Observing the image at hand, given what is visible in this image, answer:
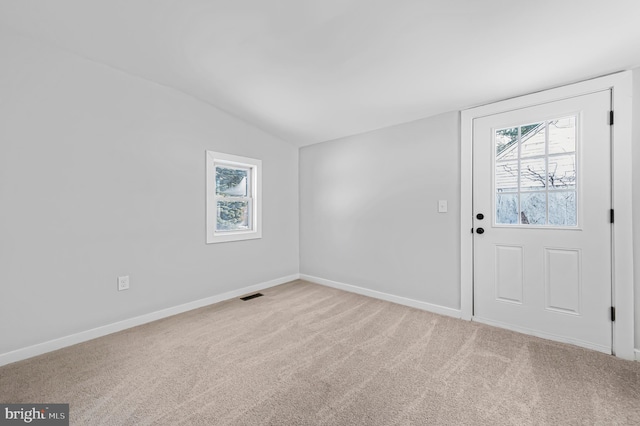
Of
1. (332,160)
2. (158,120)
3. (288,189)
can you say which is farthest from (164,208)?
(332,160)

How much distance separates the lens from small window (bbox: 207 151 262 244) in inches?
126

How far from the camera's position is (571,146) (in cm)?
217

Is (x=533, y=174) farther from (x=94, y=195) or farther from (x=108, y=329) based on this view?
(x=108, y=329)

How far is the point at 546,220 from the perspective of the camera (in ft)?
7.48

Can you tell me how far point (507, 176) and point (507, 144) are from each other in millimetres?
301

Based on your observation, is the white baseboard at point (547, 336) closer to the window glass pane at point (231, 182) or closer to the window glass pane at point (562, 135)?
the window glass pane at point (562, 135)

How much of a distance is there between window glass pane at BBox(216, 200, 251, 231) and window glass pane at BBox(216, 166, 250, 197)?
4.9 inches

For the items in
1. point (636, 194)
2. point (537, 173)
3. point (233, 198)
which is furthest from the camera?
point (233, 198)

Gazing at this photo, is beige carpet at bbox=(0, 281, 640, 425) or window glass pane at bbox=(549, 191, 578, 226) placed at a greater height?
window glass pane at bbox=(549, 191, 578, 226)

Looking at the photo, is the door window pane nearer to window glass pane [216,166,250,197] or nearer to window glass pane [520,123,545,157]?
window glass pane [520,123,545,157]

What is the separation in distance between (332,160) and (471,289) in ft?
7.73

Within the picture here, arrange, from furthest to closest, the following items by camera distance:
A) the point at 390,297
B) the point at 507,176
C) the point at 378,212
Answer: the point at 378,212
the point at 390,297
the point at 507,176

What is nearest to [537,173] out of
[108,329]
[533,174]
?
[533,174]

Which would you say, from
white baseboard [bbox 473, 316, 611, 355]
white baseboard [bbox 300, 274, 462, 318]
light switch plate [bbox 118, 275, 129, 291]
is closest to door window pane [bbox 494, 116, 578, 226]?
white baseboard [bbox 473, 316, 611, 355]
